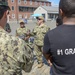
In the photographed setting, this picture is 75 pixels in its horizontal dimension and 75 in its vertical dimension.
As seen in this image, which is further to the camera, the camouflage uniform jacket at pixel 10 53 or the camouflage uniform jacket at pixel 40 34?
the camouflage uniform jacket at pixel 40 34

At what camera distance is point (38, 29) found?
7621 millimetres

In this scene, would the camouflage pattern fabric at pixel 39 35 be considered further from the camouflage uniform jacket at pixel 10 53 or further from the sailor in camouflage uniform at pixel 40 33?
the camouflage uniform jacket at pixel 10 53

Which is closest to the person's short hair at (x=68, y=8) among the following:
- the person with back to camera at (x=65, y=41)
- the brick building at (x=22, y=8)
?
the person with back to camera at (x=65, y=41)

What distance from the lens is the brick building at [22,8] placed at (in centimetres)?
8519

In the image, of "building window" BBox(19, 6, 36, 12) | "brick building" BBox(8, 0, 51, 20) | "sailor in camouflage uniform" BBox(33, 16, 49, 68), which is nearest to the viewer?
"sailor in camouflage uniform" BBox(33, 16, 49, 68)

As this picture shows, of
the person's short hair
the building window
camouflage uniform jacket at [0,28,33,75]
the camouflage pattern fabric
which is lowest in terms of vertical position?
the building window

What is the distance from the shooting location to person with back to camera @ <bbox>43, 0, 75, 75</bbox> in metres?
2.22

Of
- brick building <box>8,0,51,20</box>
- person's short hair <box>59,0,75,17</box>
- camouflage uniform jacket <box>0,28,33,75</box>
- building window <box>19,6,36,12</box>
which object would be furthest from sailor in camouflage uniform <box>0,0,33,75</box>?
building window <box>19,6,36,12</box>

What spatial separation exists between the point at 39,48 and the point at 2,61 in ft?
18.0

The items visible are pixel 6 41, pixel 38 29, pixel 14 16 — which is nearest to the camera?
pixel 6 41

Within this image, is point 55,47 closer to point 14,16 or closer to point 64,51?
point 64,51

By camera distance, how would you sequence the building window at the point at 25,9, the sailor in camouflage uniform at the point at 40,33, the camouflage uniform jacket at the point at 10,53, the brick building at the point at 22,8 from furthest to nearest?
the building window at the point at 25,9, the brick building at the point at 22,8, the sailor in camouflage uniform at the point at 40,33, the camouflage uniform jacket at the point at 10,53

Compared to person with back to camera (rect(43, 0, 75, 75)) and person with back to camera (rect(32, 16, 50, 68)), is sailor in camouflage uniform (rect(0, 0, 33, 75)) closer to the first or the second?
person with back to camera (rect(43, 0, 75, 75))

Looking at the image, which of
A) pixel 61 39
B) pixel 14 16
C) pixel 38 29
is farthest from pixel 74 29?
pixel 14 16
